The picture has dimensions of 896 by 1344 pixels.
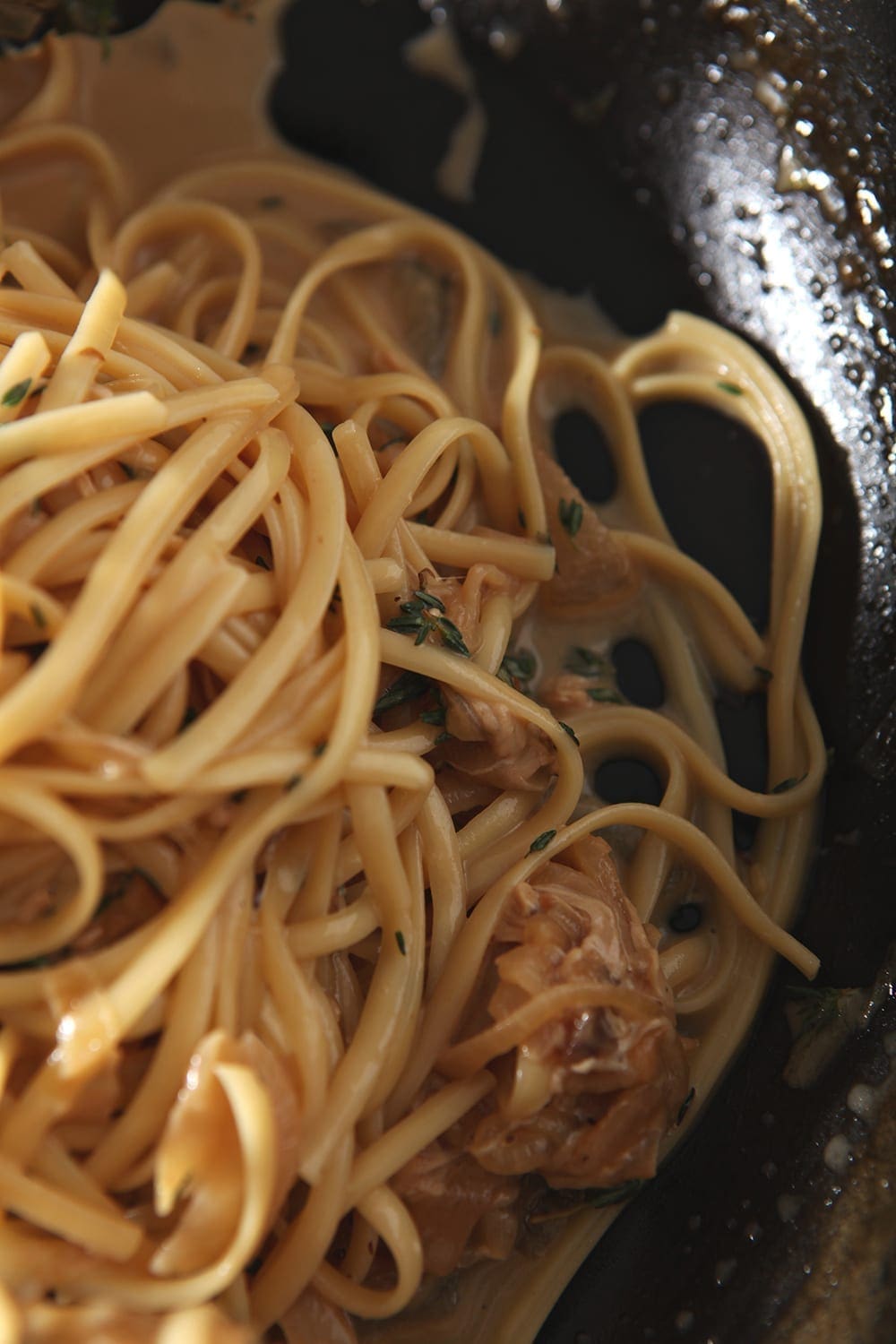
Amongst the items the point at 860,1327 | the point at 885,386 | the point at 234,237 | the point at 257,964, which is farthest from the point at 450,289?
the point at 860,1327

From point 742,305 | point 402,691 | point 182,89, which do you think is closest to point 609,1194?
point 402,691

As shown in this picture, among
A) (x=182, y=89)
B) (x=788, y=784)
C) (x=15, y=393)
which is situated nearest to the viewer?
(x=15, y=393)

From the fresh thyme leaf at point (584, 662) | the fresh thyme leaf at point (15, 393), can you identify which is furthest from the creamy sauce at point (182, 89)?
the fresh thyme leaf at point (584, 662)

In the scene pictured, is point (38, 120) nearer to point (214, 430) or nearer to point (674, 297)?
point (214, 430)

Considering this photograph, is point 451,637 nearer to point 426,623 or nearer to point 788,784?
point 426,623

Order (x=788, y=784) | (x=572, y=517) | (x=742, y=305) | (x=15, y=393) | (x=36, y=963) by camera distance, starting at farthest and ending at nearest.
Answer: (x=742, y=305), (x=572, y=517), (x=788, y=784), (x=15, y=393), (x=36, y=963)

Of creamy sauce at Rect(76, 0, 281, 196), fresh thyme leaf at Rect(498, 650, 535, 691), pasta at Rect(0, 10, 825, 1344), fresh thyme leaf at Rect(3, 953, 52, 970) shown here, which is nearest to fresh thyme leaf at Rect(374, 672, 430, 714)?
pasta at Rect(0, 10, 825, 1344)

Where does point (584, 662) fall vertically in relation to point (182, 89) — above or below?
below

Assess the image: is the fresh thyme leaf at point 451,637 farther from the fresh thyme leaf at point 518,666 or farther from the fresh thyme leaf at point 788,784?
the fresh thyme leaf at point 788,784
